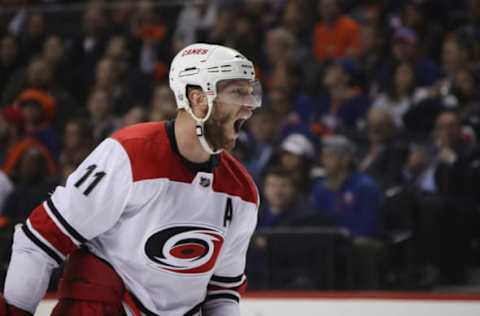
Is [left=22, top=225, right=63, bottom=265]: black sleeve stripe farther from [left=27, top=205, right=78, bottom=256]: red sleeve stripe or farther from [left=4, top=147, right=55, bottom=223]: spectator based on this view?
[left=4, top=147, right=55, bottom=223]: spectator

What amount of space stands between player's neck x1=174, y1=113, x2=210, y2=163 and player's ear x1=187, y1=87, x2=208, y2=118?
0.03 meters

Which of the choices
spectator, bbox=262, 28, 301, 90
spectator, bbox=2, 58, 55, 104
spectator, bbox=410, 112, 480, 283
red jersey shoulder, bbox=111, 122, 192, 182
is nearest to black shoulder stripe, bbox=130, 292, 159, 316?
red jersey shoulder, bbox=111, 122, 192, 182

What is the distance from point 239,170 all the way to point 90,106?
418 cm

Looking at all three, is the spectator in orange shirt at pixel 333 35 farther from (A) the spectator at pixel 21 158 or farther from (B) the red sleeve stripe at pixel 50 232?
(B) the red sleeve stripe at pixel 50 232

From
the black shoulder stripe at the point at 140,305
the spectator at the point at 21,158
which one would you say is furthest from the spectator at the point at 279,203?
the black shoulder stripe at the point at 140,305

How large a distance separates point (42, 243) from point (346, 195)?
3035 mm

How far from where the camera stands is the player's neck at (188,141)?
2.52 m

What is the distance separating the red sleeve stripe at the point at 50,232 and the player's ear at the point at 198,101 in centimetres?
46

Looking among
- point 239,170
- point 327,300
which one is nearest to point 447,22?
point 327,300

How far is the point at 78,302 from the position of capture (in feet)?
8.19

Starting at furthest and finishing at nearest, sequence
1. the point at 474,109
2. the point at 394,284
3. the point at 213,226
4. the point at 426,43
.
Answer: the point at 426,43, the point at 474,109, the point at 394,284, the point at 213,226

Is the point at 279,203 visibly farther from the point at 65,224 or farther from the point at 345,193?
the point at 65,224

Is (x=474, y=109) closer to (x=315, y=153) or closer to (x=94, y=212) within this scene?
(x=315, y=153)

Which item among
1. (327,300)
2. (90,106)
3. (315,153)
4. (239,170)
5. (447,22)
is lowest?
(327,300)
